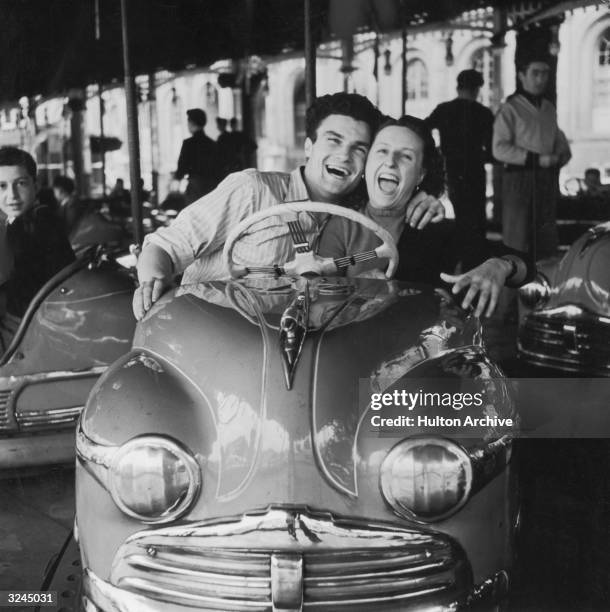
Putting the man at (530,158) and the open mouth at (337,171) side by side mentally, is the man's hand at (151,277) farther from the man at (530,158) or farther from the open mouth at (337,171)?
the man at (530,158)

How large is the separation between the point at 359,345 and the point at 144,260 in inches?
32.7

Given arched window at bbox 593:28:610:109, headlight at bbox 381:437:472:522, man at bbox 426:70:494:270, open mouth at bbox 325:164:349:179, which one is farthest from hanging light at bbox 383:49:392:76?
headlight at bbox 381:437:472:522

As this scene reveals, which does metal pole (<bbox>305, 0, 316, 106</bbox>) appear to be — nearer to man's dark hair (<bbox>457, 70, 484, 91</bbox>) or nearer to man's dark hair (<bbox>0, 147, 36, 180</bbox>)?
man's dark hair (<bbox>0, 147, 36, 180</bbox>)

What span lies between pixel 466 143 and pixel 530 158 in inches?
15.5

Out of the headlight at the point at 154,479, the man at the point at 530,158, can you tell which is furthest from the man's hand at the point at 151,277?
the man at the point at 530,158

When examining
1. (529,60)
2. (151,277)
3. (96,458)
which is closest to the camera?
(96,458)

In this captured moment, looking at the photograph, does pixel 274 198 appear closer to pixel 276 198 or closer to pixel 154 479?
pixel 276 198

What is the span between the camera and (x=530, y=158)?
4609 millimetres

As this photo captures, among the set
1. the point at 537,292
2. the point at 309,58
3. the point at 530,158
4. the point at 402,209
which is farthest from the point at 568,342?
the point at 530,158

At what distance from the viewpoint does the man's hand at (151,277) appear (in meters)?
2.04

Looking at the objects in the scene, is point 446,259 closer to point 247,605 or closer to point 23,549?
point 247,605

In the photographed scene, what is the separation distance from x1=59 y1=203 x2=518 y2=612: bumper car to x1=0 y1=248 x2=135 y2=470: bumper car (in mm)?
1315

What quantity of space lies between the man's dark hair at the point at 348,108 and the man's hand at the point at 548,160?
101 inches

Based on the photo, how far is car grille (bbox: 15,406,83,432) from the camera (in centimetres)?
286
